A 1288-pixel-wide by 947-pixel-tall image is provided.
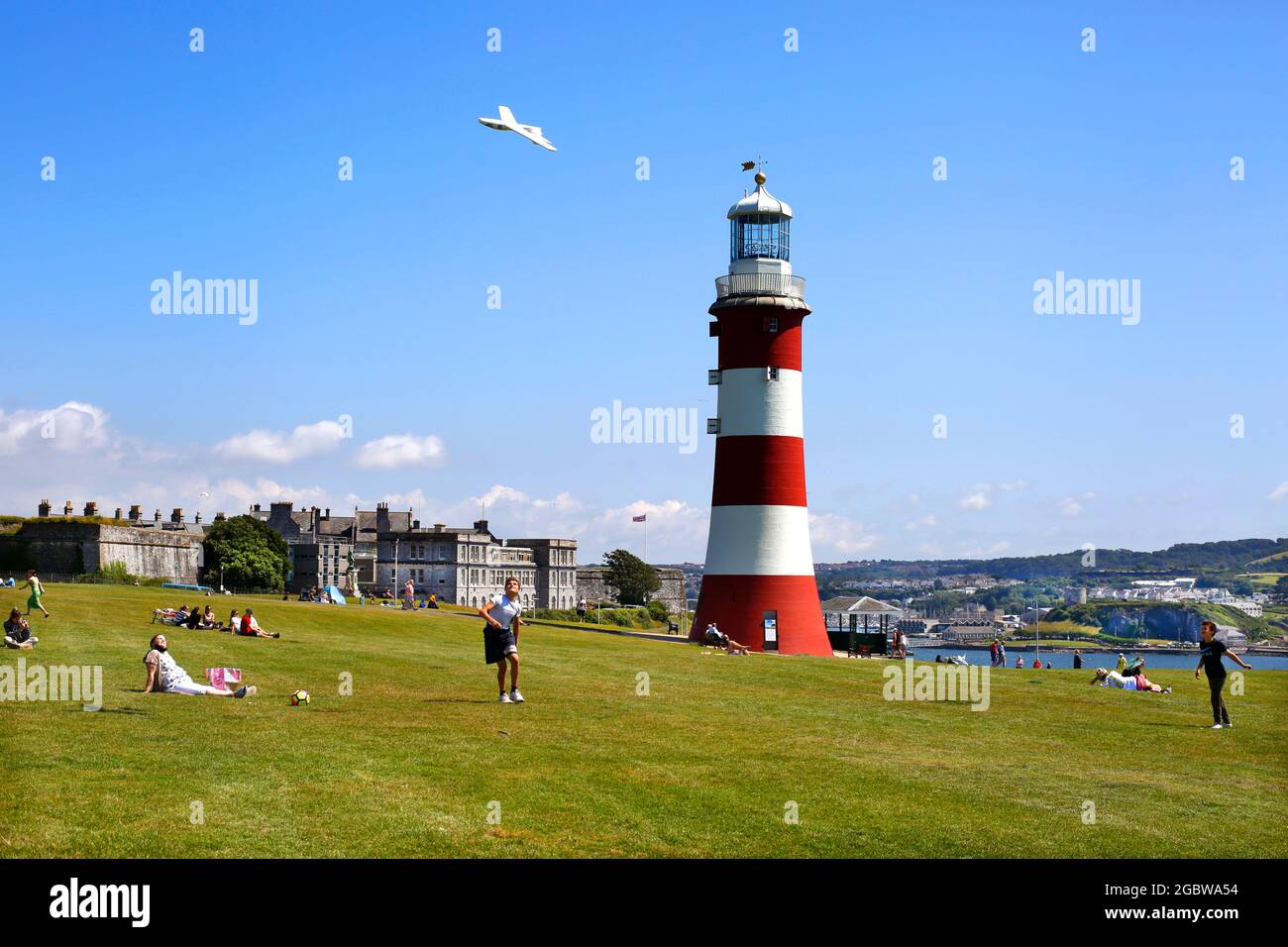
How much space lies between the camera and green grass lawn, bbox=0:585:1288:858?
1326 cm

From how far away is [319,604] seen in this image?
61.4 m

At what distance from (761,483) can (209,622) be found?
23053 millimetres

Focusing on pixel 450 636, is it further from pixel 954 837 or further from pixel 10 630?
pixel 954 837

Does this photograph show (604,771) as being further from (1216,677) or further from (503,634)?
(1216,677)

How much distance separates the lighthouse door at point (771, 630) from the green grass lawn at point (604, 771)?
2086 cm

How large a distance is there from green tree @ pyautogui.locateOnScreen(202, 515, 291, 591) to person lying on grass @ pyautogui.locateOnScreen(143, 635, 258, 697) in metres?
101

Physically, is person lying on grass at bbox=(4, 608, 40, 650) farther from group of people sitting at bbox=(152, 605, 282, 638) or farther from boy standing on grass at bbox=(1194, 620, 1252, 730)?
boy standing on grass at bbox=(1194, 620, 1252, 730)

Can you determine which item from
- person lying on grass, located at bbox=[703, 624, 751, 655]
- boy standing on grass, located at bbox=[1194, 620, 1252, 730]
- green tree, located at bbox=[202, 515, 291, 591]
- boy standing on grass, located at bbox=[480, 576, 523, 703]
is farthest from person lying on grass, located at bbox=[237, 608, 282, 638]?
green tree, located at bbox=[202, 515, 291, 591]

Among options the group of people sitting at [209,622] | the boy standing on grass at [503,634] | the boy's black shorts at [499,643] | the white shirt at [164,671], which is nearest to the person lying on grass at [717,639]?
the group of people sitting at [209,622]

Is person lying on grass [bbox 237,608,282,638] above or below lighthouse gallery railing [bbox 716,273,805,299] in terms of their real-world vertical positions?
below

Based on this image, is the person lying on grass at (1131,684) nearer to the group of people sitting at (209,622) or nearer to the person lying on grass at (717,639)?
the person lying on grass at (717,639)

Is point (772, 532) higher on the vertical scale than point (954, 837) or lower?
higher
